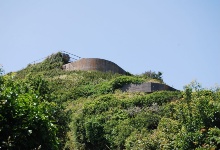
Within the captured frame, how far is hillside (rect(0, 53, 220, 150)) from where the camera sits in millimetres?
7281

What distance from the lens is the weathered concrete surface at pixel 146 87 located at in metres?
28.9

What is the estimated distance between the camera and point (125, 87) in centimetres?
3048

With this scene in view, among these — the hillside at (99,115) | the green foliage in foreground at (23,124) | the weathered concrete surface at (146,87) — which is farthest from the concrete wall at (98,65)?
the green foliage in foreground at (23,124)

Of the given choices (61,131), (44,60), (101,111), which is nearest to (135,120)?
(101,111)

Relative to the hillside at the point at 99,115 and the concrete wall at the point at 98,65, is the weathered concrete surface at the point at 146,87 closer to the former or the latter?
the hillside at the point at 99,115

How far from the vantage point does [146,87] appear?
29.2 metres

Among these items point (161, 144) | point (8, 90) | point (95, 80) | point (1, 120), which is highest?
point (95, 80)

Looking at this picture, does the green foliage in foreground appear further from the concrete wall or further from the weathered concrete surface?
the concrete wall

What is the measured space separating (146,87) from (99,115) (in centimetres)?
623

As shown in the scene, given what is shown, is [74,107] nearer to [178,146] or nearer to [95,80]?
[95,80]

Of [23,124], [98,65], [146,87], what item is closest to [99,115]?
Answer: [146,87]

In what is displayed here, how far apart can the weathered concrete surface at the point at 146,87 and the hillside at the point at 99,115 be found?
488 mm

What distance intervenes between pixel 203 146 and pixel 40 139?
798 centimetres

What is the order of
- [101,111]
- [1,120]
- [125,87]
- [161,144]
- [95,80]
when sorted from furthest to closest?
[95,80] < [125,87] < [101,111] < [161,144] < [1,120]
